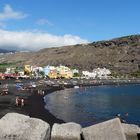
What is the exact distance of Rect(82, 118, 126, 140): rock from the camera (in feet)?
44.8

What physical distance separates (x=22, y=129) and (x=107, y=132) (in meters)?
3.05

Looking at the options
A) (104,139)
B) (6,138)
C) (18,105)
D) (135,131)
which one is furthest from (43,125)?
(18,105)

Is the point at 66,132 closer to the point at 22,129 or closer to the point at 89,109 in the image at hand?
the point at 22,129

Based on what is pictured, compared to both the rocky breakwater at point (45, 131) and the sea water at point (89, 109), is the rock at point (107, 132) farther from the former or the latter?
the sea water at point (89, 109)

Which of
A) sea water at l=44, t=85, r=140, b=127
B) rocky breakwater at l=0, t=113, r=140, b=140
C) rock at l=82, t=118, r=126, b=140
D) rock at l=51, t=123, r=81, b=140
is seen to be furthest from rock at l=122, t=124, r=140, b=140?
sea water at l=44, t=85, r=140, b=127

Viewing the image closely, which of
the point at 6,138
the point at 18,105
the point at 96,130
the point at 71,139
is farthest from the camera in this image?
the point at 18,105

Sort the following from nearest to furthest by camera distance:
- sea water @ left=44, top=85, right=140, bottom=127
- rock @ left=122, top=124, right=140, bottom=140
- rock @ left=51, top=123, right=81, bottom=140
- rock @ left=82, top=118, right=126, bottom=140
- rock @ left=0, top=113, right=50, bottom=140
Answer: rock @ left=0, top=113, right=50, bottom=140 → rock @ left=82, top=118, right=126, bottom=140 → rock @ left=51, top=123, right=81, bottom=140 → rock @ left=122, top=124, right=140, bottom=140 → sea water @ left=44, top=85, right=140, bottom=127

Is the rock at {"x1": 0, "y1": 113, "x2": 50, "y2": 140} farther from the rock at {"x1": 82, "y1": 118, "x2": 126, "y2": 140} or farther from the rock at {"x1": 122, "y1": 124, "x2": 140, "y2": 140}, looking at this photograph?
the rock at {"x1": 122, "y1": 124, "x2": 140, "y2": 140}

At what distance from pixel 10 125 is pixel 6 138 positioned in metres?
0.47

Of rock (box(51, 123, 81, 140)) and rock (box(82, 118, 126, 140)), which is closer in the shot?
rock (box(82, 118, 126, 140))

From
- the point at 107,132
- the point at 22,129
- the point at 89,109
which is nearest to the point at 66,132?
the point at 107,132

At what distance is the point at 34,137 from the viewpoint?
13.0 metres

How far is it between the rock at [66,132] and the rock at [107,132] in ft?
3.49

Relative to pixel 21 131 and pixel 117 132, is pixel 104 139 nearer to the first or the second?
pixel 117 132
